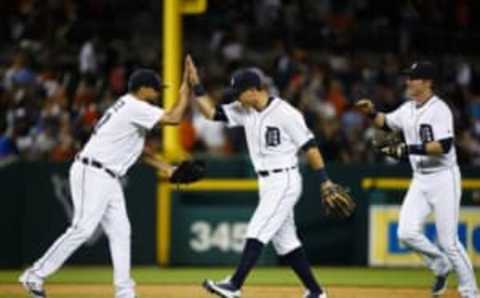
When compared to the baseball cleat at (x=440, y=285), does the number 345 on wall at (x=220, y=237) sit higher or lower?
lower

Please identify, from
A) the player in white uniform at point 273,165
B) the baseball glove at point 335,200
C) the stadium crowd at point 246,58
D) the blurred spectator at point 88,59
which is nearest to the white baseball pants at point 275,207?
the player in white uniform at point 273,165

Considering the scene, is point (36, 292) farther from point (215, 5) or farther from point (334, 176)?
point (215, 5)

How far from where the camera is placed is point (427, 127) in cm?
1159

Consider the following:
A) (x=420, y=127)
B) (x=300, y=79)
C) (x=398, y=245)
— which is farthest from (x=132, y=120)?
(x=300, y=79)

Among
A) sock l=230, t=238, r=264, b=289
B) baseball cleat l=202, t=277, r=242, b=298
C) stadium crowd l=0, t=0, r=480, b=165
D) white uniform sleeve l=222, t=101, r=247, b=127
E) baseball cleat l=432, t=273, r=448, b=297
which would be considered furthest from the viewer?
stadium crowd l=0, t=0, r=480, b=165

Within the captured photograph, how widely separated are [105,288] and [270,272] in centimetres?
293

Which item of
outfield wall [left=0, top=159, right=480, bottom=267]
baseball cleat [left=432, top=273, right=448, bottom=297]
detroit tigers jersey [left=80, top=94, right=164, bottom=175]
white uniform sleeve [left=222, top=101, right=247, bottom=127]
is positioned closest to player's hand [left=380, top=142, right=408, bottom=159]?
baseball cleat [left=432, top=273, right=448, bottom=297]

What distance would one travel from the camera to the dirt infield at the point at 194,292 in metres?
12.6

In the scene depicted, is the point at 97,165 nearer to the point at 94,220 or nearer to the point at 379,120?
the point at 94,220

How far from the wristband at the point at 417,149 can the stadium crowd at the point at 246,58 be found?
6403 mm

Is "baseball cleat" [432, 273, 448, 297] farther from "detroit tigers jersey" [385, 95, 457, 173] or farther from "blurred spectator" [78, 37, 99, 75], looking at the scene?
"blurred spectator" [78, 37, 99, 75]

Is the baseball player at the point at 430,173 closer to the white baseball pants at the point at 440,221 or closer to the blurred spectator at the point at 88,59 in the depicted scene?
the white baseball pants at the point at 440,221

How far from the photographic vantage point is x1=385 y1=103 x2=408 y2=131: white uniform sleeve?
468 inches

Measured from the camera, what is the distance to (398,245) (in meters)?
16.5
